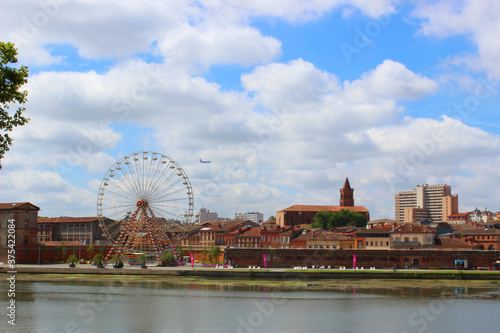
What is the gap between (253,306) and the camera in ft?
160

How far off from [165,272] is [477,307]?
41.1m

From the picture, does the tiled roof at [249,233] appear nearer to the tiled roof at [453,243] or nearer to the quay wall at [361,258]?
the quay wall at [361,258]

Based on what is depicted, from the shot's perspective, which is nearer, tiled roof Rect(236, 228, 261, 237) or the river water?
the river water

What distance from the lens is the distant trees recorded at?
569 ft

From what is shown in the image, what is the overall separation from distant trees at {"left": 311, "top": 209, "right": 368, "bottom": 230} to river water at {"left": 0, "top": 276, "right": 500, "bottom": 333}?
103 metres

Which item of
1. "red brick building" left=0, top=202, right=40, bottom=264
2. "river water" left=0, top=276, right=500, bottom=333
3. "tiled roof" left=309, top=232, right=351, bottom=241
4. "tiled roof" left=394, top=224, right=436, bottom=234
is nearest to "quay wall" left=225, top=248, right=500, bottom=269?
"tiled roof" left=394, top=224, right=436, bottom=234

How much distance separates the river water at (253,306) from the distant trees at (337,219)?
103 meters

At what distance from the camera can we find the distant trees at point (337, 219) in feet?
569

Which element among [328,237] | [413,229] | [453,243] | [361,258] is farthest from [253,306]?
[328,237]

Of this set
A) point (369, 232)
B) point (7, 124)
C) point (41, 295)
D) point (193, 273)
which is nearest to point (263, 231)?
point (369, 232)

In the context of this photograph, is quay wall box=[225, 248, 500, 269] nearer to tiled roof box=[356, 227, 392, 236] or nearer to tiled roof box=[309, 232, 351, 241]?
tiled roof box=[356, 227, 392, 236]

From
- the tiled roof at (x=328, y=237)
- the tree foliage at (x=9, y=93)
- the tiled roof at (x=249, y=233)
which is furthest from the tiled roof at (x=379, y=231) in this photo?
the tree foliage at (x=9, y=93)

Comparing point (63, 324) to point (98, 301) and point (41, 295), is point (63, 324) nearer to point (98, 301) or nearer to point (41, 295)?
point (98, 301)

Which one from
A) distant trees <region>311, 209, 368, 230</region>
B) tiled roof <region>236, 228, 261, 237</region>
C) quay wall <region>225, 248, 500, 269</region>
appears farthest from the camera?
distant trees <region>311, 209, 368, 230</region>
